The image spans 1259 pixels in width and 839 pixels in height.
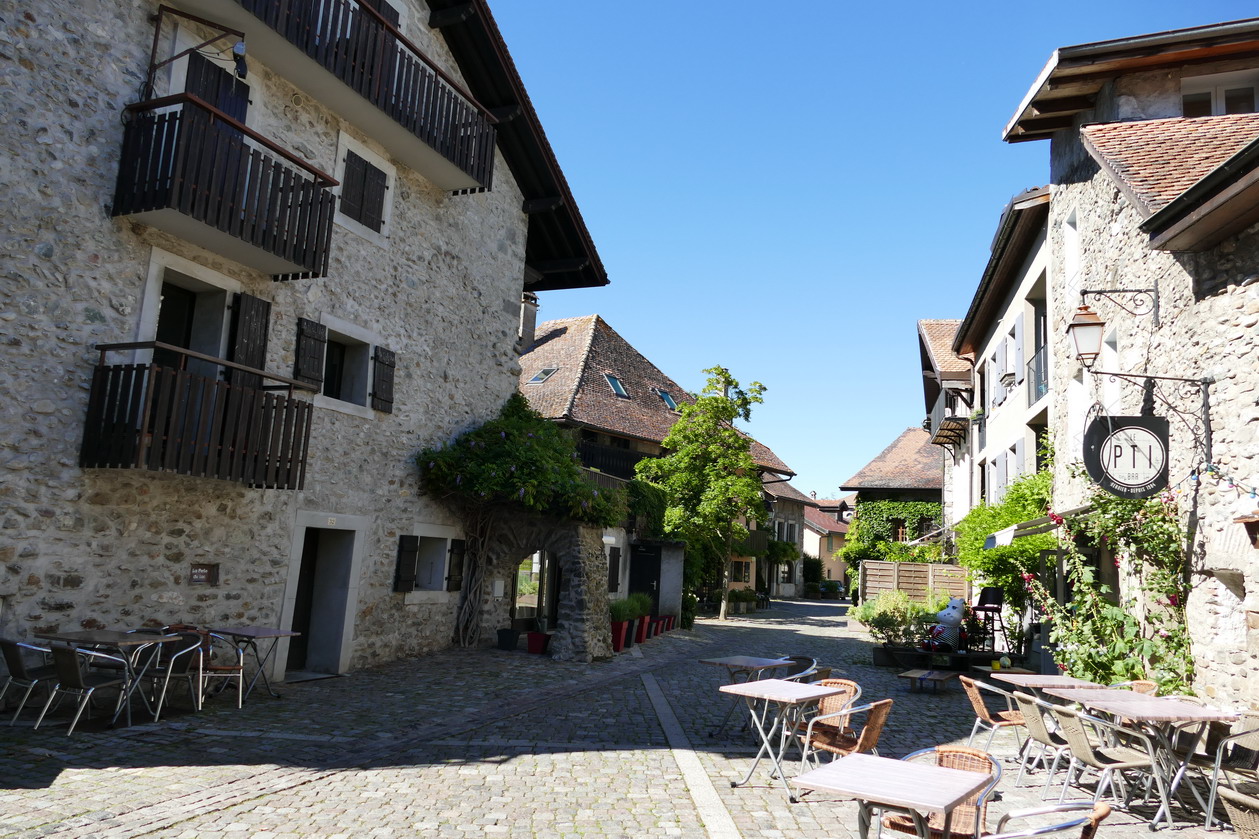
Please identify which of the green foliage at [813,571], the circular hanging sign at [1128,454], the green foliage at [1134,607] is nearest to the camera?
the green foliage at [1134,607]

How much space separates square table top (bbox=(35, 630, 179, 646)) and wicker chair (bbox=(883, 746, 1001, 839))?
6.00 m

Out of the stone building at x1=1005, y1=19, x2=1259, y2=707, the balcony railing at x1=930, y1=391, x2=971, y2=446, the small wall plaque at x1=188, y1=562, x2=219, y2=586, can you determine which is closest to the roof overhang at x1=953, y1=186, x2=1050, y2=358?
the stone building at x1=1005, y1=19, x2=1259, y2=707

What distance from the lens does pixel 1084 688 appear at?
7492 millimetres

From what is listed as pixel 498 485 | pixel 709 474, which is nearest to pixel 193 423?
pixel 498 485

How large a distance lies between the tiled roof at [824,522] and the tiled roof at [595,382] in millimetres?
28800

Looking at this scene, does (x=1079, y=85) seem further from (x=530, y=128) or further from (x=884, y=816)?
(x=884, y=816)

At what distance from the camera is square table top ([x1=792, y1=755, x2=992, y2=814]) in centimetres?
371

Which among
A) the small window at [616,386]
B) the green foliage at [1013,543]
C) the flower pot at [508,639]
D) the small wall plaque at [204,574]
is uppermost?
the small window at [616,386]

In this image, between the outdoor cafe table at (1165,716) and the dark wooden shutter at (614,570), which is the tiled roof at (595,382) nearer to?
the dark wooden shutter at (614,570)

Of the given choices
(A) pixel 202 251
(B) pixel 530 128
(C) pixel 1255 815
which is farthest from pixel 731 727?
(B) pixel 530 128

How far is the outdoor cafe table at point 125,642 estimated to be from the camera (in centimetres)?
719

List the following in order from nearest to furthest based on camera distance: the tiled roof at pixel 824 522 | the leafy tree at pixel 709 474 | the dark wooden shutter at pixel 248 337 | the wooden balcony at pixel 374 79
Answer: the dark wooden shutter at pixel 248 337 → the wooden balcony at pixel 374 79 → the leafy tree at pixel 709 474 → the tiled roof at pixel 824 522

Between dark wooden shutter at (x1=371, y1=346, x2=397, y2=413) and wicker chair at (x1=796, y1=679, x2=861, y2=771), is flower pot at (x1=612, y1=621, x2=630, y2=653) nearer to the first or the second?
dark wooden shutter at (x1=371, y1=346, x2=397, y2=413)

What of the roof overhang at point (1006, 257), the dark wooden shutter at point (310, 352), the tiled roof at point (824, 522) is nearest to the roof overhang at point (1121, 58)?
the roof overhang at point (1006, 257)
